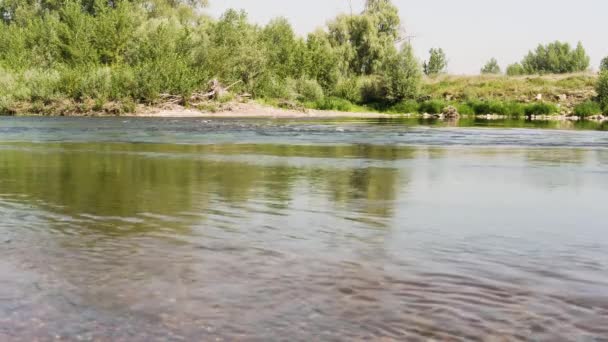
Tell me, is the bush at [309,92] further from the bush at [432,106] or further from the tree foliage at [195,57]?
the bush at [432,106]

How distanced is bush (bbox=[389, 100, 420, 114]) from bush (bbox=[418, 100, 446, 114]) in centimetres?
83

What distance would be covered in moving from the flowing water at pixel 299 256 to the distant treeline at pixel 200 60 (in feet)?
169

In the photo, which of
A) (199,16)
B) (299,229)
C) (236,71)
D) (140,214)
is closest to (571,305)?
(299,229)

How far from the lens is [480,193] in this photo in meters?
13.4

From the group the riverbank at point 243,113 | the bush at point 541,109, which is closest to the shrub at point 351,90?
the riverbank at point 243,113

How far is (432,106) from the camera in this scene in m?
81.1

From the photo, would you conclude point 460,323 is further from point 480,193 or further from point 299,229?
point 480,193

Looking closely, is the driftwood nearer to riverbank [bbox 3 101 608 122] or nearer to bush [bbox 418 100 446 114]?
riverbank [bbox 3 101 608 122]

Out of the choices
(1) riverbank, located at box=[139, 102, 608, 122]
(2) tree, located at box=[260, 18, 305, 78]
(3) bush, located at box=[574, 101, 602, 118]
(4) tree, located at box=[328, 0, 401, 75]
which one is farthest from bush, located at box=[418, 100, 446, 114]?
(2) tree, located at box=[260, 18, 305, 78]

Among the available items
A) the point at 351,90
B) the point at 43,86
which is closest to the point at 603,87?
the point at 351,90

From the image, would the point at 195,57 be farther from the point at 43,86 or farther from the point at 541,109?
the point at 541,109

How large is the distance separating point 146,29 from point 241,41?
13.8 meters

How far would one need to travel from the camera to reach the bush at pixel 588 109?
2933 inches

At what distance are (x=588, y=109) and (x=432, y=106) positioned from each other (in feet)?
54.1
